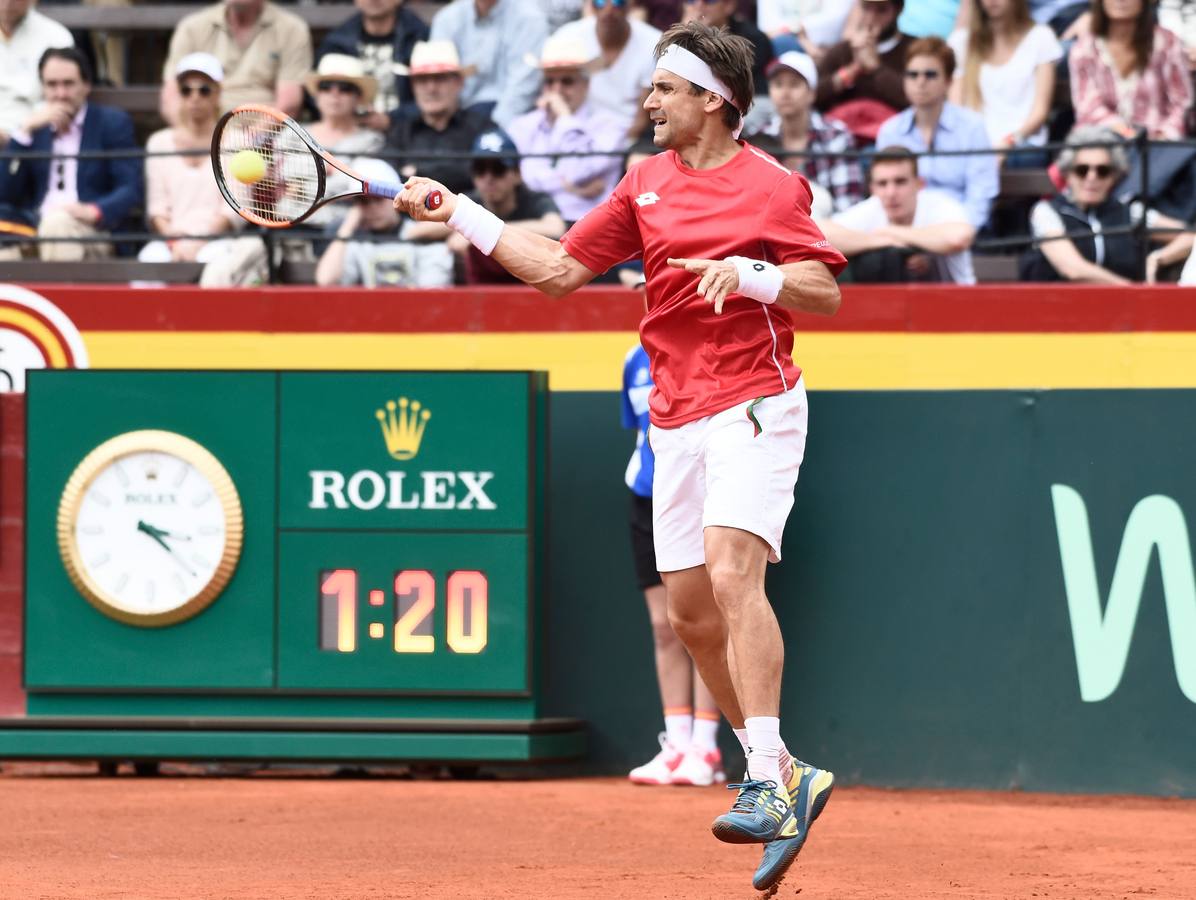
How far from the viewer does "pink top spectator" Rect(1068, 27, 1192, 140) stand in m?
9.87

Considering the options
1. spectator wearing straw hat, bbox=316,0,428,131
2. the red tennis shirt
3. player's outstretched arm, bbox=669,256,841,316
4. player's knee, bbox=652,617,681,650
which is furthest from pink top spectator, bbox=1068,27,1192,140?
player's outstretched arm, bbox=669,256,841,316

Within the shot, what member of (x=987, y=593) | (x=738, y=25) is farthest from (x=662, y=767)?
(x=738, y=25)

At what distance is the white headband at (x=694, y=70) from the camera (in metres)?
5.72

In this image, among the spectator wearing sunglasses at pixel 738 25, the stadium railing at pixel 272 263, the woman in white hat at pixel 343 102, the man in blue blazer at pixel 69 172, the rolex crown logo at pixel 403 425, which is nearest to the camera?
the rolex crown logo at pixel 403 425

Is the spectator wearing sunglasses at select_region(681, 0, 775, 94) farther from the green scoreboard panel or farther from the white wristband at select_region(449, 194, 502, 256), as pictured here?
the white wristband at select_region(449, 194, 502, 256)

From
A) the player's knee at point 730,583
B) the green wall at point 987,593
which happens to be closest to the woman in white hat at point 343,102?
the green wall at point 987,593

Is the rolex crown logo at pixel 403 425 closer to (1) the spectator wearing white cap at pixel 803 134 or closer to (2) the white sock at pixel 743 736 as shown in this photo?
(1) the spectator wearing white cap at pixel 803 134

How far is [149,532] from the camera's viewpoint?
8.88 meters

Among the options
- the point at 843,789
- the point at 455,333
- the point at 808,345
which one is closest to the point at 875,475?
the point at 808,345

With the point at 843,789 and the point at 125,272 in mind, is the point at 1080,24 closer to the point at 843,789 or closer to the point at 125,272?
the point at 843,789

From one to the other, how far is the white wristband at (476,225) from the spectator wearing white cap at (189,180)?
441 cm

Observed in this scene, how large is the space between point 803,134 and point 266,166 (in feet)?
13.3

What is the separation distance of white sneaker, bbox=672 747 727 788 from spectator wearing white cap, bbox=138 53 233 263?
143 inches

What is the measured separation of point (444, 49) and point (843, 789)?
4.34 metres
